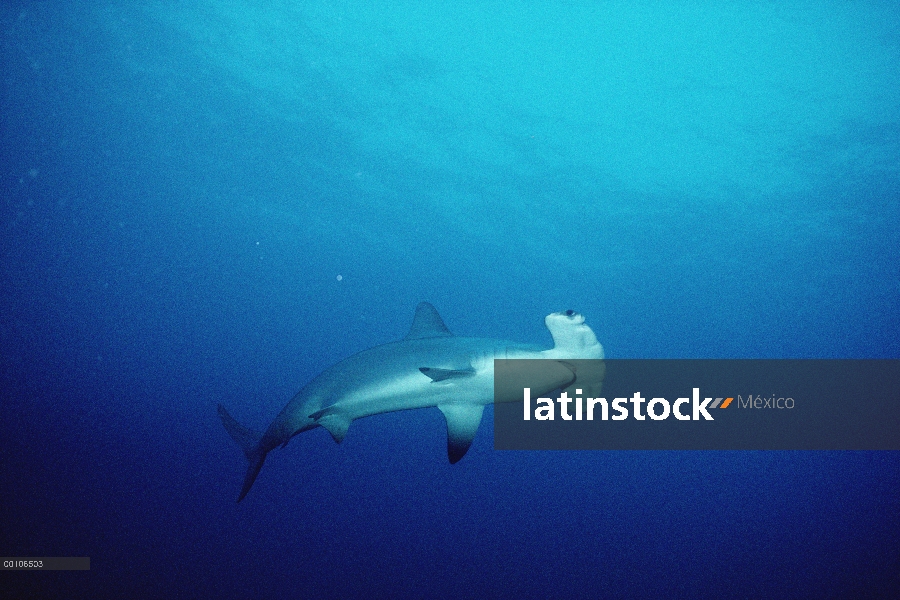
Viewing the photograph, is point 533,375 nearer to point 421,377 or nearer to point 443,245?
point 421,377

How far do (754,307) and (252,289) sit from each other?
31552 mm

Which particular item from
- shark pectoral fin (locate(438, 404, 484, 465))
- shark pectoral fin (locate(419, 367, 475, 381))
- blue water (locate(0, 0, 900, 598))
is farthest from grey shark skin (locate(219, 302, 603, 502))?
blue water (locate(0, 0, 900, 598))

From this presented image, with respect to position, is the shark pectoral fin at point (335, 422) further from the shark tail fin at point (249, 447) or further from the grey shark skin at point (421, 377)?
the shark tail fin at point (249, 447)

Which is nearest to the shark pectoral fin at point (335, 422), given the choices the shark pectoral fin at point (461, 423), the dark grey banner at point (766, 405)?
the shark pectoral fin at point (461, 423)

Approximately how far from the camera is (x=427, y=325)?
4.46 meters

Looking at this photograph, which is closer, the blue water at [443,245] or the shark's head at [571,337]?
the shark's head at [571,337]

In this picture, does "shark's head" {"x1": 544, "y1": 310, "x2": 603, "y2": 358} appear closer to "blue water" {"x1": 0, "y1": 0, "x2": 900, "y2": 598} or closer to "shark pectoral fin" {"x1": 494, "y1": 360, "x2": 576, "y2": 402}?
"shark pectoral fin" {"x1": 494, "y1": 360, "x2": 576, "y2": 402}

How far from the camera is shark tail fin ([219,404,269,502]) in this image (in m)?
4.36

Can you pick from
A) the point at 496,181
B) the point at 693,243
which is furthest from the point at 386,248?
the point at 693,243

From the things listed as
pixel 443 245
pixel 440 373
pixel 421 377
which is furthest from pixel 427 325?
pixel 443 245

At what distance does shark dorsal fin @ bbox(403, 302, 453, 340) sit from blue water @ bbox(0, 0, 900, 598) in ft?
30.4

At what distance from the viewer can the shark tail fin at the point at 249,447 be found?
172 inches

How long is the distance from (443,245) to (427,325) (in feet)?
60.9

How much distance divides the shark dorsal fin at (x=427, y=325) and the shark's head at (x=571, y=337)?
3.65ft
